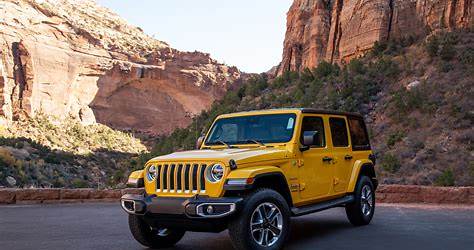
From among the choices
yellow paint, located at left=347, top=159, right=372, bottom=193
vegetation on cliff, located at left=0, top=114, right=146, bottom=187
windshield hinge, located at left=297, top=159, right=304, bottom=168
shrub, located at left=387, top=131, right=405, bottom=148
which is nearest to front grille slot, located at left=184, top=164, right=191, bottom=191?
windshield hinge, located at left=297, top=159, right=304, bottom=168

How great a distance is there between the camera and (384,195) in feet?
44.5

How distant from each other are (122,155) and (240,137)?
64328 millimetres

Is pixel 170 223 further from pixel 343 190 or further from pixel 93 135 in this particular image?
pixel 93 135

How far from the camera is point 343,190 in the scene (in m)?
8.66

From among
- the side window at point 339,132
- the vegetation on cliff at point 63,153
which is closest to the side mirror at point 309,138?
the side window at point 339,132

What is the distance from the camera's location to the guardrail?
12539mm

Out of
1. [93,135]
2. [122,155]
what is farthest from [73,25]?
[122,155]

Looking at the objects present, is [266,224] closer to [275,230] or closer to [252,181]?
[275,230]

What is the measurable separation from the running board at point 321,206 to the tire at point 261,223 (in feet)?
1.48

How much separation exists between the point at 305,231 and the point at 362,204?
1.33 m

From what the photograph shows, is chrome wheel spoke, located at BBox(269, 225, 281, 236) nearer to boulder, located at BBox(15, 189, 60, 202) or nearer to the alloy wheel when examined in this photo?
the alloy wheel

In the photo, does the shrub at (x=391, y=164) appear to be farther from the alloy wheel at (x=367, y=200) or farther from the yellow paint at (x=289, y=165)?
the yellow paint at (x=289, y=165)

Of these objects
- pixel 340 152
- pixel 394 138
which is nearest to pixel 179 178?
pixel 340 152

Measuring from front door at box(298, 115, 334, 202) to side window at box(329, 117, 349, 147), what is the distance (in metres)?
0.29
